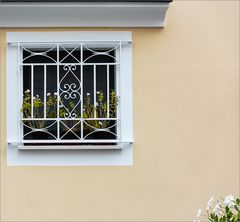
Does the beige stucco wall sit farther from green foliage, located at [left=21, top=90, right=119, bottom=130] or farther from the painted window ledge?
green foliage, located at [left=21, top=90, right=119, bottom=130]

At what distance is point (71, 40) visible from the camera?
5371 millimetres

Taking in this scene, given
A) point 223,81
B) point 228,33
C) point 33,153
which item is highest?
point 228,33

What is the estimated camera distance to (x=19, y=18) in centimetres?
534

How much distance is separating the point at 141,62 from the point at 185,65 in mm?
520

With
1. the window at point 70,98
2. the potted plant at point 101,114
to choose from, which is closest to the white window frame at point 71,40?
the window at point 70,98

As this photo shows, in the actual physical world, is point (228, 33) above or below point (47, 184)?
above

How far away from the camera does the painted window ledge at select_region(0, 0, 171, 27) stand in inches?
206

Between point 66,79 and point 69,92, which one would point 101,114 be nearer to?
point 69,92

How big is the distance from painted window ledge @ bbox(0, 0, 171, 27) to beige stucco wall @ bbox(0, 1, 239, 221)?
0.16m

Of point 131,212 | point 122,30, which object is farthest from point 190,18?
A: point 131,212

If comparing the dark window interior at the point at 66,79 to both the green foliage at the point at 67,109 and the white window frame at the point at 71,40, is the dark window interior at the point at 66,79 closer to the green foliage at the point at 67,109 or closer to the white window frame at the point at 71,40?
the green foliage at the point at 67,109

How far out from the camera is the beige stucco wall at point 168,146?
534cm

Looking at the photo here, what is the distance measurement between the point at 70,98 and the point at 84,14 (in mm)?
987

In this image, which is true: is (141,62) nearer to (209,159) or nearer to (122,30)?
(122,30)
